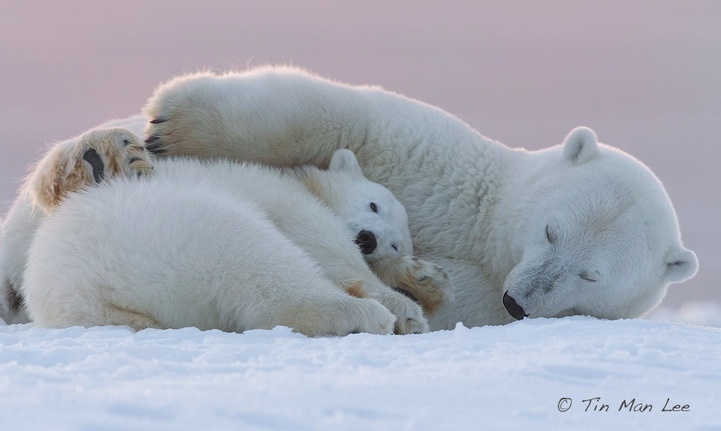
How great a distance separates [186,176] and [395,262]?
1.07 m

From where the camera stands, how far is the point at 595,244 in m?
4.25

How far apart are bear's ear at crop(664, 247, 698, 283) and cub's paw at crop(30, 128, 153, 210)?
2489 mm

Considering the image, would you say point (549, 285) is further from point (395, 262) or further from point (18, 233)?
point (18, 233)

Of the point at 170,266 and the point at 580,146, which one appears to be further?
the point at 580,146

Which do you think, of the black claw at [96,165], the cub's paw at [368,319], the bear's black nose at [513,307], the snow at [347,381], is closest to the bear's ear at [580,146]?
the bear's black nose at [513,307]

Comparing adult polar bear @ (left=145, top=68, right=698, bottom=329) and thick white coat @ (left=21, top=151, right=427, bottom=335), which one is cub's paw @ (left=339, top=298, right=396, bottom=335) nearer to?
thick white coat @ (left=21, top=151, right=427, bottom=335)

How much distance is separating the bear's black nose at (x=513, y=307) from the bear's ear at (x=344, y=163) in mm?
898

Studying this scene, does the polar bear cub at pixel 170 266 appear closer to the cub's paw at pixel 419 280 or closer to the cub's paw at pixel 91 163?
the cub's paw at pixel 91 163

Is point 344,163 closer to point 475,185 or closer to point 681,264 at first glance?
point 475,185

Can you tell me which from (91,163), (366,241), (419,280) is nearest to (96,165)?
(91,163)

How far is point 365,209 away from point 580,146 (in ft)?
3.92

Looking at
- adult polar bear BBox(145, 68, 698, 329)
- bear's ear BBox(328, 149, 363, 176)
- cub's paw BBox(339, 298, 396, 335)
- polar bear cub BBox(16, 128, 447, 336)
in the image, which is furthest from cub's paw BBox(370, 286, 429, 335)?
bear's ear BBox(328, 149, 363, 176)

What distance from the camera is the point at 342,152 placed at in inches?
177

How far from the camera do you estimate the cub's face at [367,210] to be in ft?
13.8
